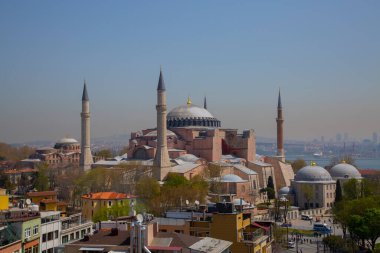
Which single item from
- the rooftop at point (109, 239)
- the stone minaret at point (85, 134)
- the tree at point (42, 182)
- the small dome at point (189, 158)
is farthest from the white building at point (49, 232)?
the stone minaret at point (85, 134)

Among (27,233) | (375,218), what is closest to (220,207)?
(27,233)

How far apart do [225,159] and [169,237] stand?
1588 inches

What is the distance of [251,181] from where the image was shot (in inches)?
1972

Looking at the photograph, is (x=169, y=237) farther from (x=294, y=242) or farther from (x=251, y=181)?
(x=251, y=181)

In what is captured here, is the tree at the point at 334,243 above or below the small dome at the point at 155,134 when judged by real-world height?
below

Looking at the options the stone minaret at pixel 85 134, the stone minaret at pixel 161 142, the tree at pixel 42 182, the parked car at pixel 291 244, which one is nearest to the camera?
the parked car at pixel 291 244

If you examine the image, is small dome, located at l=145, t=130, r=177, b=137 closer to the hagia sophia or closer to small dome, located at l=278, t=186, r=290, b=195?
the hagia sophia

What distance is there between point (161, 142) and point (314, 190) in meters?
13.8

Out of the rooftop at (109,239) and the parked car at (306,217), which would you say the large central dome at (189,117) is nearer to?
the parked car at (306,217)

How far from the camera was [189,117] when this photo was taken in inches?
2351

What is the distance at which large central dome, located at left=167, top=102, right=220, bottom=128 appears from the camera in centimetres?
5959

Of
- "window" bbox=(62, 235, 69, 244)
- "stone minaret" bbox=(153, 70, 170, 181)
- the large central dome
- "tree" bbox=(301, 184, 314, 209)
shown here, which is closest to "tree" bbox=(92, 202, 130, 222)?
"window" bbox=(62, 235, 69, 244)

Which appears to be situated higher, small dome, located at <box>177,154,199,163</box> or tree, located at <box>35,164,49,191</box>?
small dome, located at <box>177,154,199,163</box>

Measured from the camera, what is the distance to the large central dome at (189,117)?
59.6m
